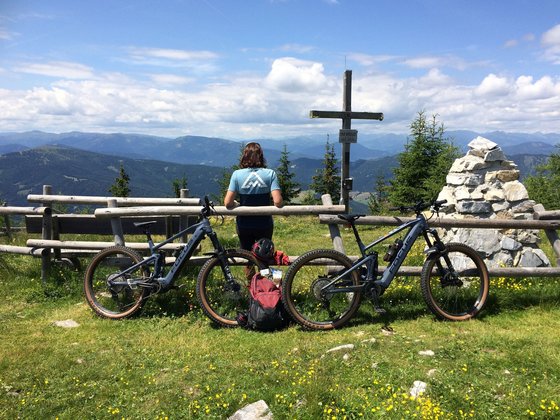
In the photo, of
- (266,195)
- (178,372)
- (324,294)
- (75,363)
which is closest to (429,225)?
(324,294)

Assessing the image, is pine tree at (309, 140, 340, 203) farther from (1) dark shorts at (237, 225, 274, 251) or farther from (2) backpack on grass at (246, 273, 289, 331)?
(2) backpack on grass at (246, 273, 289, 331)

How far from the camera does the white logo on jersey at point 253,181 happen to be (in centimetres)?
671

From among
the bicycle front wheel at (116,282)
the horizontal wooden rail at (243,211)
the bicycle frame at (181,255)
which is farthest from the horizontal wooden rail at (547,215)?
the bicycle front wheel at (116,282)

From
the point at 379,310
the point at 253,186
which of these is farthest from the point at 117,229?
the point at 379,310

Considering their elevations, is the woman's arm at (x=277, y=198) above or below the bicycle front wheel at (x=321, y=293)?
above

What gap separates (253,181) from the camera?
672cm

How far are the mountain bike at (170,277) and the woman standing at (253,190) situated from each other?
1.37 feet

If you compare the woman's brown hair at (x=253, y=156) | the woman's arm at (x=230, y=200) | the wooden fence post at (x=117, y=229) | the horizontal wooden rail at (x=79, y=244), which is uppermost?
→ the woman's brown hair at (x=253, y=156)

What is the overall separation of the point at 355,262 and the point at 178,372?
3.01 meters

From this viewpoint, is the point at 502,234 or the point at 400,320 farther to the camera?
the point at 502,234

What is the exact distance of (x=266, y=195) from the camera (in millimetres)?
6945

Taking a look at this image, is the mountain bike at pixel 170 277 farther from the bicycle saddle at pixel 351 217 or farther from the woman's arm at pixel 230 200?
the bicycle saddle at pixel 351 217

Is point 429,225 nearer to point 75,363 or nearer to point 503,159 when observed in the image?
point 503,159

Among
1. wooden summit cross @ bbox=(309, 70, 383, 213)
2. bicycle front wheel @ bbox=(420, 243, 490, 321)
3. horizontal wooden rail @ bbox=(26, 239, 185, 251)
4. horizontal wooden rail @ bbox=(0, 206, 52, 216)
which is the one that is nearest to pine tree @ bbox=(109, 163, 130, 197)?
wooden summit cross @ bbox=(309, 70, 383, 213)
